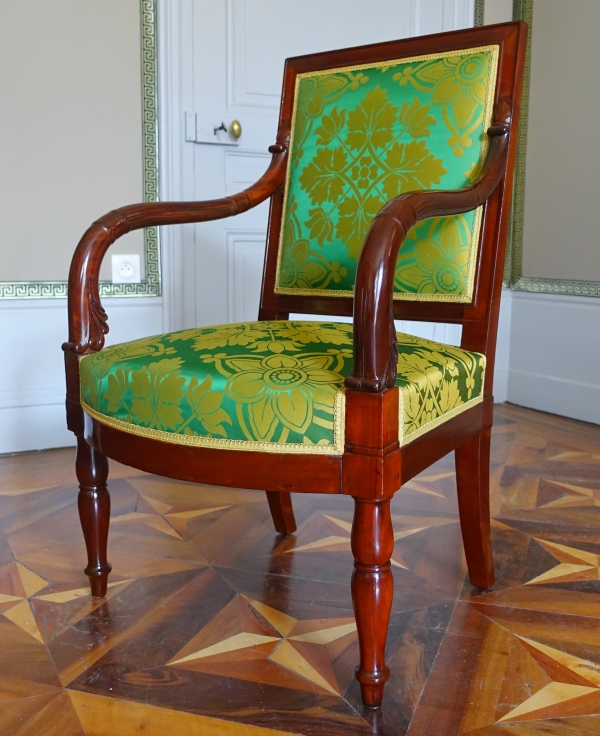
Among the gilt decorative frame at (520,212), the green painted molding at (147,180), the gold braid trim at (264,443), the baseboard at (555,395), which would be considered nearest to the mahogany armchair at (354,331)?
the gold braid trim at (264,443)

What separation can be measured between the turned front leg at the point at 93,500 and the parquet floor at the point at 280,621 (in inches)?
4.1

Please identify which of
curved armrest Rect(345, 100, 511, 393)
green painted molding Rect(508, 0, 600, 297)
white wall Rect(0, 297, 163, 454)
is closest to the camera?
curved armrest Rect(345, 100, 511, 393)

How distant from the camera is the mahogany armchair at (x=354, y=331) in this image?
0.90 m

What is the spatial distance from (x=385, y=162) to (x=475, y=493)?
59cm

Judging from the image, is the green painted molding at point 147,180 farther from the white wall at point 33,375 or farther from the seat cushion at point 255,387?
the seat cushion at point 255,387

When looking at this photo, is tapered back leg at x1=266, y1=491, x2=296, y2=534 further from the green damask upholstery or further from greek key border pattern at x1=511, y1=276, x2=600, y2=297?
greek key border pattern at x1=511, y1=276, x2=600, y2=297

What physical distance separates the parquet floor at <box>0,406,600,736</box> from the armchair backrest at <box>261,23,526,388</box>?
477 millimetres

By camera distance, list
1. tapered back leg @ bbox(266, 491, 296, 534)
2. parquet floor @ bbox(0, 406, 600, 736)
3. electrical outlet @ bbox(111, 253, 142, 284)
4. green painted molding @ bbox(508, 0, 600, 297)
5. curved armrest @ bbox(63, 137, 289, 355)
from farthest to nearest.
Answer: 1. green painted molding @ bbox(508, 0, 600, 297)
2. electrical outlet @ bbox(111, 253, 142, 284)
3. tapered back leg @ bbox(266, 491, 296, 534)
4. curved armrest @ bbox(63, 137, 289, 355)
5. parquet floor @ bbox(0, 406, 600, 736)

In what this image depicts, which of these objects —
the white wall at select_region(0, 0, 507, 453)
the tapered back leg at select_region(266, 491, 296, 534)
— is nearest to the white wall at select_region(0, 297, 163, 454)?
the white wall at select_region(0, 0, 507, 453)

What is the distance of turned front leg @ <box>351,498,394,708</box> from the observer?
910mm

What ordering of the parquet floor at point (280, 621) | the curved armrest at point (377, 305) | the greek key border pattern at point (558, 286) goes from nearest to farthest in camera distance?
the curved armrest at point (377, 305) → the parquet floor at point (280, 621) → the greek key border pattern at point (558, 286)

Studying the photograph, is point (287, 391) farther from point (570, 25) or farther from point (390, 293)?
point (570, 25)

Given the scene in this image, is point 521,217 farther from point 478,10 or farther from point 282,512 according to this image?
point 282,512

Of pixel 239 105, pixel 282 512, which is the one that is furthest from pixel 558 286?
pixel 282 512
